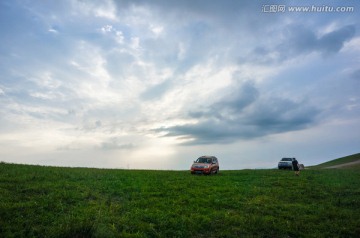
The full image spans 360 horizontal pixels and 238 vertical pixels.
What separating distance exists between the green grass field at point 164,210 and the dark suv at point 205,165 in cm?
1128

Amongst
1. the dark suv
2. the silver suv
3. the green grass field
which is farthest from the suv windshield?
the silver suv

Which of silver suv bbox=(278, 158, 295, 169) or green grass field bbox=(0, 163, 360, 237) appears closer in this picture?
green grass field bbox=(0, 163, 360, 237)

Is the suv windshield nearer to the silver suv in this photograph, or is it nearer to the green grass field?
the green grass field

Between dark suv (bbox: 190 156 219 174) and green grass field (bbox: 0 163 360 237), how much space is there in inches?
444

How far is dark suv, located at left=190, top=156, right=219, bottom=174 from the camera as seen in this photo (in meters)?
34.9

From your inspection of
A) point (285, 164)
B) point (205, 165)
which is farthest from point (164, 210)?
point (285, 164)

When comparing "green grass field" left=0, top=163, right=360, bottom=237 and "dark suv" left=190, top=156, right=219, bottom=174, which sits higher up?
"dark suv" left=190, top=156, right=219, bottom=174

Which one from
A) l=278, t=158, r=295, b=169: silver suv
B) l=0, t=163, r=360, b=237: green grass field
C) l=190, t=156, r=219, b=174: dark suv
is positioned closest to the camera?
l=0, t=163, r=360, b=237: green grass field

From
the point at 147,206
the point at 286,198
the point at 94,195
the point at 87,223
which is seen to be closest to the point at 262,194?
the point at 286,198

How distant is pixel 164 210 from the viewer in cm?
1673

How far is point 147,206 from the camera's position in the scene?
17.4 m

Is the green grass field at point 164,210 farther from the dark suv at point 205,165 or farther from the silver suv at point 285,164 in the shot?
the silver suv at point 285,164

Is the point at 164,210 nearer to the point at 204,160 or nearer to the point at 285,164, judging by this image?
the point at 204,160

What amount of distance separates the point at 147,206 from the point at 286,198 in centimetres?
1006
